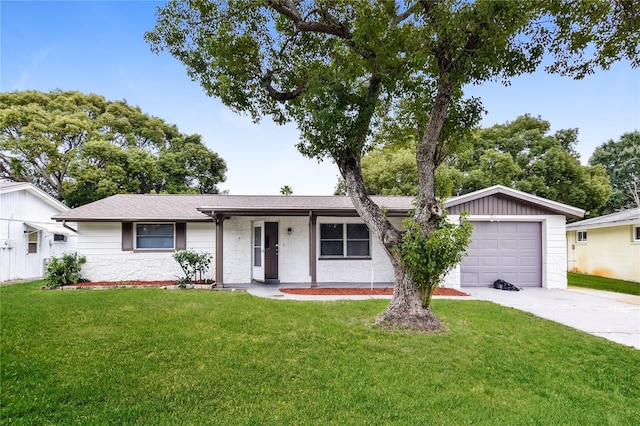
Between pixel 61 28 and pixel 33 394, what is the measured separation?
1053cm

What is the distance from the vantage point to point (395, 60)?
6422 millimetres

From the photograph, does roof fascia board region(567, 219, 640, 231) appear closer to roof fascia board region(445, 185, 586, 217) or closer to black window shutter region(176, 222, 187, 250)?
roof fascia board region(445, 185, 586, 217)

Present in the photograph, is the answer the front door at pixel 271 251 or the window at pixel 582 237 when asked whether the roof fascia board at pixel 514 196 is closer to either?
the front door at pixel 271 251

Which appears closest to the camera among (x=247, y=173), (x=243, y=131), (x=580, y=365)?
(x=580, y=365)

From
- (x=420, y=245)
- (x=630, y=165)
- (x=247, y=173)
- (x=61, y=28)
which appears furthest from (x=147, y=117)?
(x=630, y=165)

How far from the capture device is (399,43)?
629 cm

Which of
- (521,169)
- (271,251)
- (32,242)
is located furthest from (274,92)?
(521,169)

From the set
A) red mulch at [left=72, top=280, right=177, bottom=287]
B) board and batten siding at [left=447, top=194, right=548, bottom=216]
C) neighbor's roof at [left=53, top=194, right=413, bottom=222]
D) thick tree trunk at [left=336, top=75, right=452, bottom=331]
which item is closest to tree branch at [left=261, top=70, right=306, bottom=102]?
thick tree trunk at [left=336, top=75, right=452, bottom=331]

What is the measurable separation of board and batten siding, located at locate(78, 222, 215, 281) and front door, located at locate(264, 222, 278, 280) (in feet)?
5.83

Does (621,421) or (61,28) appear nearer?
(621,421)

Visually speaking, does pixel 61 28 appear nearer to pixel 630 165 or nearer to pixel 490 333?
pixel 490 333

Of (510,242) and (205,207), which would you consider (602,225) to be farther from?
(205,207)

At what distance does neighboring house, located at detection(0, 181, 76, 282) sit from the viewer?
12.6 meters

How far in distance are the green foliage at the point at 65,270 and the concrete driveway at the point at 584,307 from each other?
1210 cm
